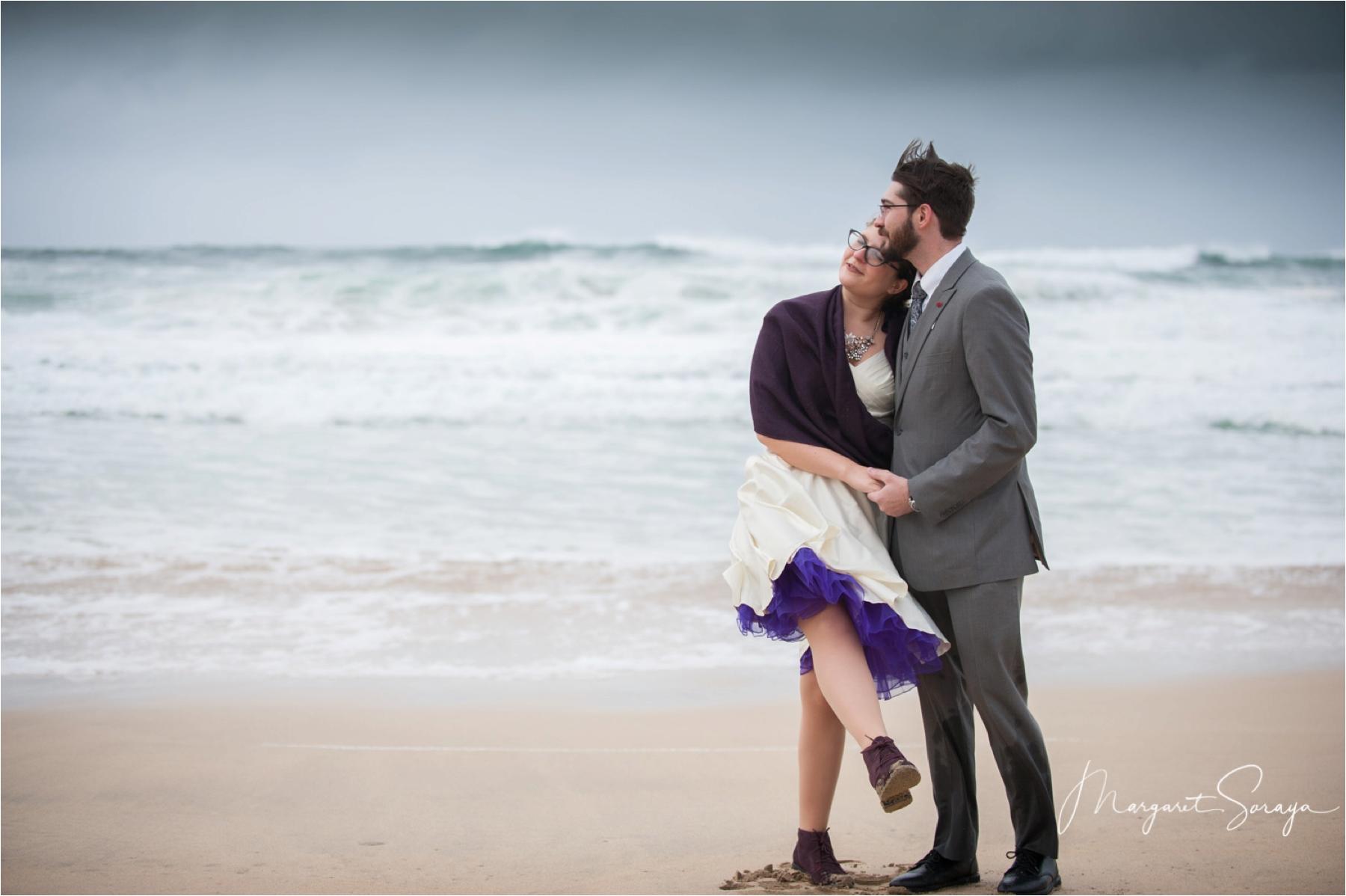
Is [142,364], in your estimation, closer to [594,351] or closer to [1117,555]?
[594,351]

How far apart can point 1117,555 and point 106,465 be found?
7748mm

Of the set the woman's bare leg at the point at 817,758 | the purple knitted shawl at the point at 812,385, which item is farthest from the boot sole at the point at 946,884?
the purple knitted shawl at the point at 812,385

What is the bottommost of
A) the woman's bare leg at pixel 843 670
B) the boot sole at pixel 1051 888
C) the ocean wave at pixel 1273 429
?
the boot sole at pixel 1051 888

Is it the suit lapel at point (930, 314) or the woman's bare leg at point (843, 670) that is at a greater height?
the suit lapel at point (930, 314)

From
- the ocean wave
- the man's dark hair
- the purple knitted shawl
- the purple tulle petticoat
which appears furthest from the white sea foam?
the man's dark hair

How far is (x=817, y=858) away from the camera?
8.99 feet

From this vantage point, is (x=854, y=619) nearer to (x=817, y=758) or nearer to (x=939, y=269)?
(x=817, y=758)

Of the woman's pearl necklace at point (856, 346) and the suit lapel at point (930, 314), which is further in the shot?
the woman's pearl necklace at point (856, 346)

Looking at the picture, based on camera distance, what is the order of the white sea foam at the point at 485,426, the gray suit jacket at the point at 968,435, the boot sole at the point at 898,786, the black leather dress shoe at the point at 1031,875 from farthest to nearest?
the white sea foam at the point at 485,426, the black leather dress shoe at the point at 1031,875, the gray suit jacket at the point at 968,435, the boot sole at the point at 898,786

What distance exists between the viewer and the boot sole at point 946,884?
8.68 feet

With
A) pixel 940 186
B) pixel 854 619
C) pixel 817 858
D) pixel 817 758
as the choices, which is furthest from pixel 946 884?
pixel 940 186

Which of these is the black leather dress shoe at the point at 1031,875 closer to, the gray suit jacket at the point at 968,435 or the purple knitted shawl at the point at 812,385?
the gray suit jacket at the point at 968,435

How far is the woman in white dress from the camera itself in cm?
256

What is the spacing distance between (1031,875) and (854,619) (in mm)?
720
